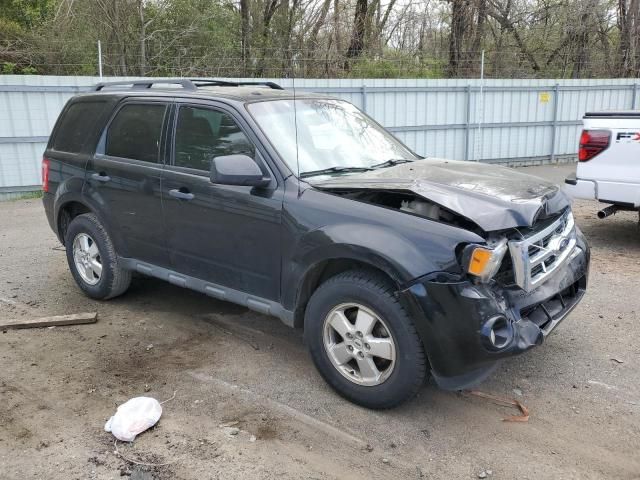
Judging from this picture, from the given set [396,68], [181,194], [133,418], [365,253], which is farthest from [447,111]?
[133,418]

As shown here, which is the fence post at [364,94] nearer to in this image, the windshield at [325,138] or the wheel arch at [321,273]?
the windshield at [325,138]

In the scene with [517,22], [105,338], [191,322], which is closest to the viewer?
[105,338]

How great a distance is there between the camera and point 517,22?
65.7ft

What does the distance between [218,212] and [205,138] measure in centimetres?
61

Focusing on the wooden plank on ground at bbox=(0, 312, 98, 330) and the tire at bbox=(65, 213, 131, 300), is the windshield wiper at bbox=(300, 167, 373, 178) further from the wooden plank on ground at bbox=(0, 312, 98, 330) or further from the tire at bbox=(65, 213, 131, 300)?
the wooden plank on ground at bbox=(0, 312, 98, 330)

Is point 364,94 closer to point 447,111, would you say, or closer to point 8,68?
point 447,111

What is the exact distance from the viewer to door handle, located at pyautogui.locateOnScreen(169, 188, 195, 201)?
432 cm

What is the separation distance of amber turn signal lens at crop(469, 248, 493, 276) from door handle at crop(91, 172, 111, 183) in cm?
318

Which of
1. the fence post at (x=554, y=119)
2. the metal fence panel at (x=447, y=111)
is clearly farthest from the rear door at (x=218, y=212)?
the fence post at (x=554, y=119)

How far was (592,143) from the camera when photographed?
651 centimetres

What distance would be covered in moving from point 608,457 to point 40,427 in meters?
3.15

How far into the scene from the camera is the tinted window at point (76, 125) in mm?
5261

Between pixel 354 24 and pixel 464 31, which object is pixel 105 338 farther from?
pixel 464 31

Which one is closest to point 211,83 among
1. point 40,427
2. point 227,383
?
point 227,383
